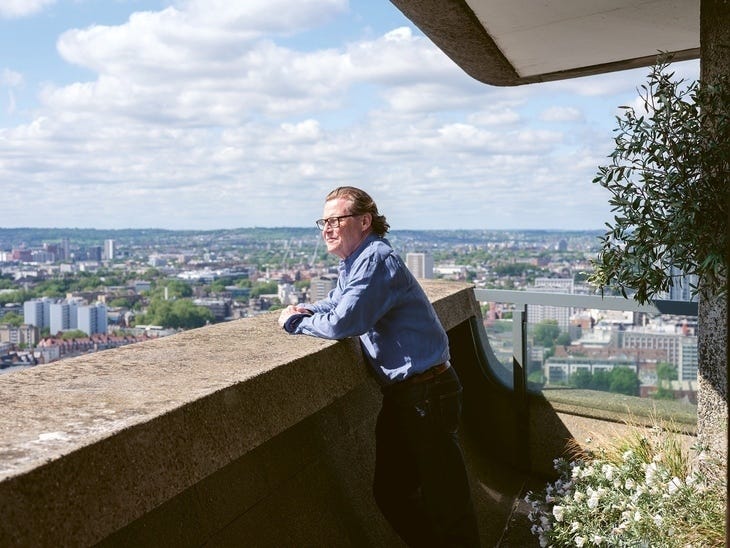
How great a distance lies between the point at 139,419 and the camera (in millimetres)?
1767

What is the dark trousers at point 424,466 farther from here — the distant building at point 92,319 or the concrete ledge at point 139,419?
the distant building at point 92,319

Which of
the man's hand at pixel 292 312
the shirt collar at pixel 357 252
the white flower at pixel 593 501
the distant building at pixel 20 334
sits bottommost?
the distant building at pixel 20 334

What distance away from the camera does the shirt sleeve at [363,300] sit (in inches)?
111

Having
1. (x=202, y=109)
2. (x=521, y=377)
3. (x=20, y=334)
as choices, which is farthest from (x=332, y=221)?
(x=202, y=109)

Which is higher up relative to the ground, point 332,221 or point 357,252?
point 332,221

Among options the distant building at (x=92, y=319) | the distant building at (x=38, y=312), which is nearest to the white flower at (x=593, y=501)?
the distant building at (x=92, y=319)

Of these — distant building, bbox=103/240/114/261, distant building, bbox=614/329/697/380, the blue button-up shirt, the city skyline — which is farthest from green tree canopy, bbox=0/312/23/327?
the city skyline

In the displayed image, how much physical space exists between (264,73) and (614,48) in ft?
332

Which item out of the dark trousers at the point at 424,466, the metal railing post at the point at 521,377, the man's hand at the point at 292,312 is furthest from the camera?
the metal railing post at the point at 521,377

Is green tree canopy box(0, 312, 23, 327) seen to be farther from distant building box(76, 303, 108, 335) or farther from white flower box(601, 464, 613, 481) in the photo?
white flower box(601, 464, 613, 481)

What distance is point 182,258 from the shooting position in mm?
32562

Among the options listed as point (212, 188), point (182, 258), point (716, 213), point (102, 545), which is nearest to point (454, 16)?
point (716, 213)

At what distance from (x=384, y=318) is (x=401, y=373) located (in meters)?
0.24

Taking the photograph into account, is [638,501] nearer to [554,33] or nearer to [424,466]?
[424,466]
